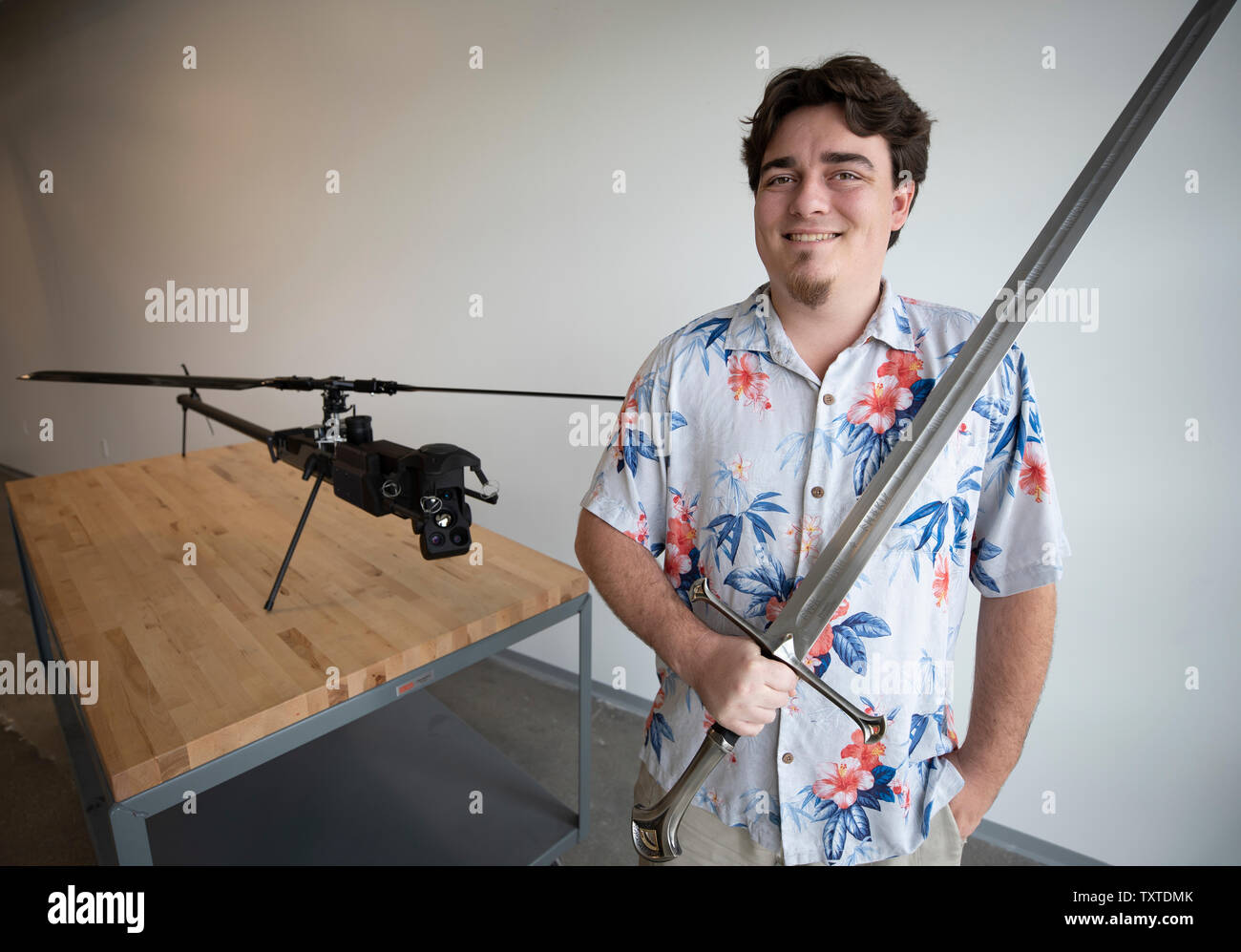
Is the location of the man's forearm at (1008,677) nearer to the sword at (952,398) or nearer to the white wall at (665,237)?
the sword at (952,398)

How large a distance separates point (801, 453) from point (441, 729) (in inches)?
78.9

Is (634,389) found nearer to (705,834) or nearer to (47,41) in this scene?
(705,834)

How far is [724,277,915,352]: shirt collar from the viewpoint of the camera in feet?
3.16

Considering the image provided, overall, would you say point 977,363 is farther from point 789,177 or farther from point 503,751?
point 503,751

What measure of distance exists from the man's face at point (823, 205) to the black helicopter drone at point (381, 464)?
39 centimetres

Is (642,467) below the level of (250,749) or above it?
above

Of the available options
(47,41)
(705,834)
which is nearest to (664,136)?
(705,834)

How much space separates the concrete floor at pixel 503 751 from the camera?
205cm

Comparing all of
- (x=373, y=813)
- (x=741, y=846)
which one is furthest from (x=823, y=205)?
(x=373, y=813)

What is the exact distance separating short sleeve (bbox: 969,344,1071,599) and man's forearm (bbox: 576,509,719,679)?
0.48 meters

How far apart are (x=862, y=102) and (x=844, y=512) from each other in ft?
1.98

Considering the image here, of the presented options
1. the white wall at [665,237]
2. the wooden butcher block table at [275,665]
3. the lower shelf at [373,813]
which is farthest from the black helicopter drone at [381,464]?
the white wall at [665,237]

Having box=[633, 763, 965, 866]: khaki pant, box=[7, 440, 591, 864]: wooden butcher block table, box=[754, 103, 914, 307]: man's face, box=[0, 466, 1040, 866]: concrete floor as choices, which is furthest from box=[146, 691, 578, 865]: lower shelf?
box=[754, 103, 914, 307]: man's face

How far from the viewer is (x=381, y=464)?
1448 millimetres
